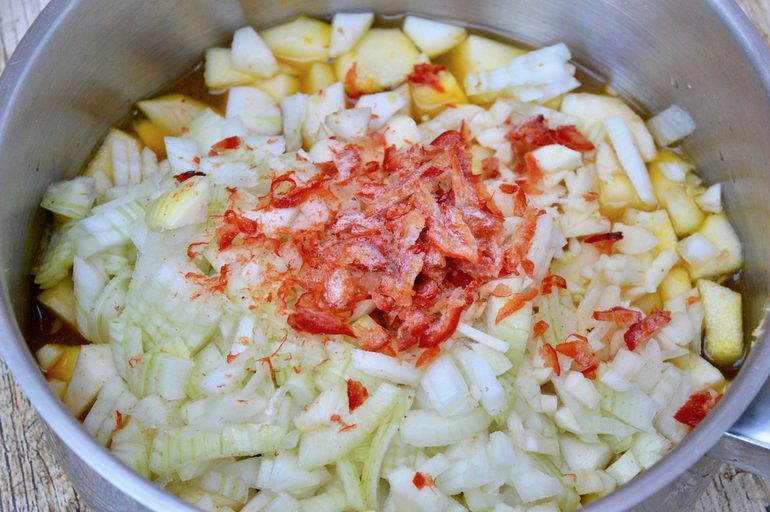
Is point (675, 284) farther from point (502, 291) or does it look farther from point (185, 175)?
point (185, 175)

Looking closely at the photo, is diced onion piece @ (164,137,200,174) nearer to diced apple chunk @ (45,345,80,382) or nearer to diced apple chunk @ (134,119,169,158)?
diced apple chunk @ (134,119,169,158)

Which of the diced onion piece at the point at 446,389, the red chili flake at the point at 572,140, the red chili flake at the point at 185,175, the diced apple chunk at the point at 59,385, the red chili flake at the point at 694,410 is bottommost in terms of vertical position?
the diced apple chunk at the point at 59,385

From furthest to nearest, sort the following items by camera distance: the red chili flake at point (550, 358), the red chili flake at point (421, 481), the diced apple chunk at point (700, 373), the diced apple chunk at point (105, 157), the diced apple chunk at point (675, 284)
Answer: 1. the diced apple chunk at point (105, 157)
2. the diced apple chunk at point (675, 284)
3. the diced apple chunk at point (700, 373)
4. the red chili flake at point (550, 358)
5. the red chili flake at point (421, 481)

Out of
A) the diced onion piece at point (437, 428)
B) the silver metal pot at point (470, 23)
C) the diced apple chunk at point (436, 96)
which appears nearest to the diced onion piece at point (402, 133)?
the diced apple chunk at point (436, 96)

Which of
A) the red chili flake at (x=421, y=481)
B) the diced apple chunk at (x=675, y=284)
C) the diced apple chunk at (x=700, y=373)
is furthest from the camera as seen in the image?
the diced apple chunk at (x=675, y=284)

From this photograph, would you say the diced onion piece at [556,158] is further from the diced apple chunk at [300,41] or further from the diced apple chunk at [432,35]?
the diced apple chunk at [300,41]

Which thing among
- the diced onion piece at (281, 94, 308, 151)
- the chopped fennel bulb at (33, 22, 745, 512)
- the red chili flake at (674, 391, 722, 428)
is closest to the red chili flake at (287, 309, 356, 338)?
the chopped fennel bulb at (33, 22, 745, 512)

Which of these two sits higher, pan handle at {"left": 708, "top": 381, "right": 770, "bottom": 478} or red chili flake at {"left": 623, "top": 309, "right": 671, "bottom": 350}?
pan handle at {"left": 708, "top": 381, "right": 770, "bottom": 478}
